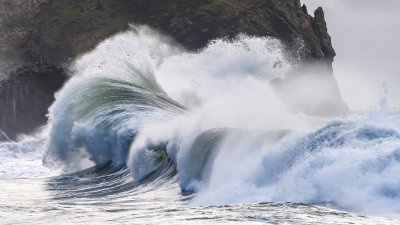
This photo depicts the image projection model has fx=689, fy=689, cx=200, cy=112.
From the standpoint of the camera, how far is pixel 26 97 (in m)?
44.7

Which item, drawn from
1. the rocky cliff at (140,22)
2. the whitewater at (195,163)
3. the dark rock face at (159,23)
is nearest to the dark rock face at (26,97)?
the rocky cliff at (140,22)

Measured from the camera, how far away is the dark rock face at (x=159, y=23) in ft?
191

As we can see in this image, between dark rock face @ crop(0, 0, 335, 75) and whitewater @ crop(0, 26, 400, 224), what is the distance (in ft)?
101

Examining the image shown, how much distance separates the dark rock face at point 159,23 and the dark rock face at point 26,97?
1096 cm

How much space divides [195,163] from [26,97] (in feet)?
113

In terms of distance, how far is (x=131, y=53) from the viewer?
29859 mm

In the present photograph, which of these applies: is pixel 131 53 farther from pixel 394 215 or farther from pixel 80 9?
pixel 80 9

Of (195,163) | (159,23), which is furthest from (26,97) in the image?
(195,163)

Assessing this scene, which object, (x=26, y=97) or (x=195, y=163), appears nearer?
(x=195, y=163)

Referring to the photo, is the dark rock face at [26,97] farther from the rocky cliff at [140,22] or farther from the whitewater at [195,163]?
the whitewater at [195,163]

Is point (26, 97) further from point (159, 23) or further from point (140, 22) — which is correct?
point (159, 23)

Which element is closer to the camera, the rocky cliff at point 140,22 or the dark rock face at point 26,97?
the dark rock face at point 26,97

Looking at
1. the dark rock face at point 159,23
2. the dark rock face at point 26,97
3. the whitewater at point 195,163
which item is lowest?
the whitewater at point 195,163

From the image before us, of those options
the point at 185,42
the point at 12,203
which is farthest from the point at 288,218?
the point at 185,42
